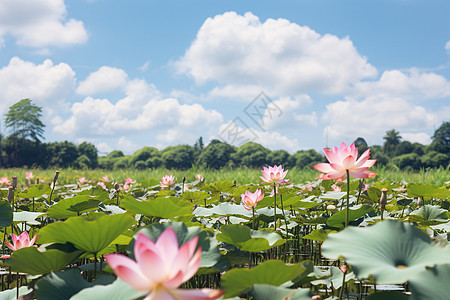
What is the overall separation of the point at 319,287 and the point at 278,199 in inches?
23.9

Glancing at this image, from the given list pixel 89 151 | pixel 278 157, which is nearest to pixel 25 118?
pixel 89 151

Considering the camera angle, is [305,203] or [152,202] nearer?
[152,202]

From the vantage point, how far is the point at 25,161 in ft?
148

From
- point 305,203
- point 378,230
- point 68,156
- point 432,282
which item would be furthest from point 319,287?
point 68,156

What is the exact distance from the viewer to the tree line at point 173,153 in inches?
1804

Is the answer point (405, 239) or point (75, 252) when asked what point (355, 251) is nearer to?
point (405, 239)

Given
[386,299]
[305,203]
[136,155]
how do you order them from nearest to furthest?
1. [386,299]
2. [305,203]
3. [136,155]

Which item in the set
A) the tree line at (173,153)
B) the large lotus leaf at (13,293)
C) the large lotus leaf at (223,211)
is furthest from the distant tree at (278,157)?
the large lotus leaf at (13,293)

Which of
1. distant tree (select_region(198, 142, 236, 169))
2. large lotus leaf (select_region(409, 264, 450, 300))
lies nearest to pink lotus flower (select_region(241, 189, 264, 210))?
large lotus leaf (select_region(409, 264, 450, 300))

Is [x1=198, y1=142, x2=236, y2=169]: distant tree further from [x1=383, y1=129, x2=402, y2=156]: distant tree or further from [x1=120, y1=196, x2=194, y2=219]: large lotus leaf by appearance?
[x1=120, y1=196, x2=194, y2=219]: large lotus leaf

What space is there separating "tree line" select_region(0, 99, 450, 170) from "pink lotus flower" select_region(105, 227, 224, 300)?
31.6 m

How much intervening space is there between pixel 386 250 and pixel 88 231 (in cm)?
82

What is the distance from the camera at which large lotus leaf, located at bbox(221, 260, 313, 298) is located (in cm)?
83

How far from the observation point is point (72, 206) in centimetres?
160
